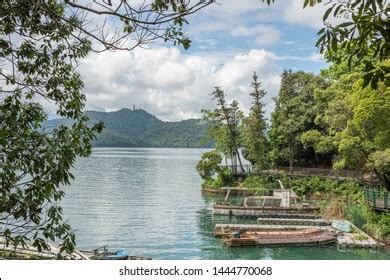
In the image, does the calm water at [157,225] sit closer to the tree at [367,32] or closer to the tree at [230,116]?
the tree at [230,116]

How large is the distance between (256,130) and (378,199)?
55.8 ft

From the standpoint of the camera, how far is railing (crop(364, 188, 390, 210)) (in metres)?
15.4

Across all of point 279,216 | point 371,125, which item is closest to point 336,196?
point 279,216

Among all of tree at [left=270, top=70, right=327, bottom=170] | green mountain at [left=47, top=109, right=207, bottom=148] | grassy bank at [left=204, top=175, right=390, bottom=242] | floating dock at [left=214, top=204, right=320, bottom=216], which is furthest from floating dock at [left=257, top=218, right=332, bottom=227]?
green mountain at [left=47, top=109, right=207, bottom=148]

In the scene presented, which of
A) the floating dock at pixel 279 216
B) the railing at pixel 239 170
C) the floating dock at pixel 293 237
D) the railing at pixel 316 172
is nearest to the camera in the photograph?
the floating dock at pixel 293 237

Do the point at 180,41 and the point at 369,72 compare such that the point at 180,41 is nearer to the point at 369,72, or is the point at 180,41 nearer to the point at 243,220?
the point at 369,72

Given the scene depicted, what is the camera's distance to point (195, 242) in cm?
1731

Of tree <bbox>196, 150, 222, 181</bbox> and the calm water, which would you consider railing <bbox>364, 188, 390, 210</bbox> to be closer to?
the calm water

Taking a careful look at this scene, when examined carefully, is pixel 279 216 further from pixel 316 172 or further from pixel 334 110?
pixel 316 172

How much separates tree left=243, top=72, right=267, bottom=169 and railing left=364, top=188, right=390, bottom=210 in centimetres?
1636

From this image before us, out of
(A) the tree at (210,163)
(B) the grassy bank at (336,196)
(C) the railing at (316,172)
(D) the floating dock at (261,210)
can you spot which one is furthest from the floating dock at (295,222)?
(A) the tree at (210,163)

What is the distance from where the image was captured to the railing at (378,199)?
15414mm

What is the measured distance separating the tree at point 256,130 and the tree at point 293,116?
1227 millimetres

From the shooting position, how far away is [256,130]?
3244cm
